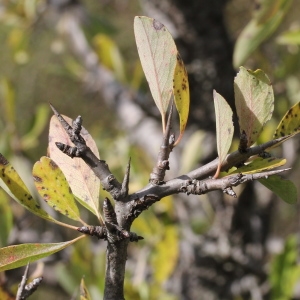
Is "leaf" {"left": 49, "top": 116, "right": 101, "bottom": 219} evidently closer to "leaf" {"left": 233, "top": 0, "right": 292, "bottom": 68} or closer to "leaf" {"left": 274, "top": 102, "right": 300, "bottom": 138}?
"leaf" {"left": 274, "top": 102, "right": 300, "bottom": 138}

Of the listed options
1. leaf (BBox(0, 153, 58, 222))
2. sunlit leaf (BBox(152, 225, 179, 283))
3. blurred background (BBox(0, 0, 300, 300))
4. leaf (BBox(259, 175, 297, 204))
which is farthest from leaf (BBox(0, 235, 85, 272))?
sunlit leaf (BBox(152, 225, 179, 283))

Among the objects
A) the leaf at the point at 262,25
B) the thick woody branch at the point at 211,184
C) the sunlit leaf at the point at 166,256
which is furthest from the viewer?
the sunlit leaf at the point at 166,256

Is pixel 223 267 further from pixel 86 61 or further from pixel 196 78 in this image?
pixel 86 61

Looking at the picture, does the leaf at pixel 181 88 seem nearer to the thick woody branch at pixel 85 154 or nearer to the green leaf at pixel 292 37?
the thick woody branch at pixel 85 154

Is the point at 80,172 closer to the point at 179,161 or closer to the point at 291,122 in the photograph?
the point at 291,122

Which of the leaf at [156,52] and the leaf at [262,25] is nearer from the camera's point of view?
the leaf at [156,52]

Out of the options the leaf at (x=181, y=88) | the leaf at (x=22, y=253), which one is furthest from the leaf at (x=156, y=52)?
the leaf at (x=22, y=253)
